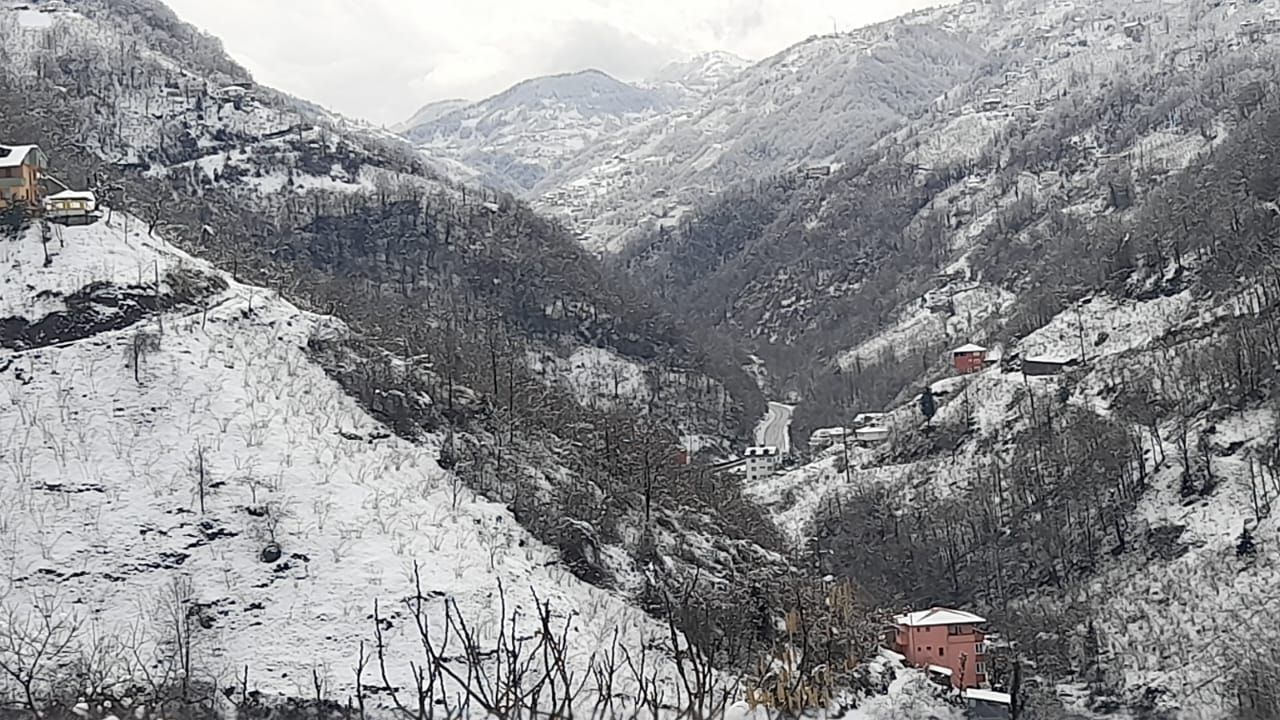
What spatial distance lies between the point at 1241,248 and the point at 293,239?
75.4 meters

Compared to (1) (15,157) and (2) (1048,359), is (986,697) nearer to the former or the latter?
(1) (15,157)

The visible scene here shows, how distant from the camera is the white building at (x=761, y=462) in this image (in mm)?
86750

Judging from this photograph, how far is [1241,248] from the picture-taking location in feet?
265

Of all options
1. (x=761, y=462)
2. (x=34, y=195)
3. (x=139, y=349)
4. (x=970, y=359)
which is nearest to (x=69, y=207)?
(x=34, y=195)

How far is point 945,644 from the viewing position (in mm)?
48219

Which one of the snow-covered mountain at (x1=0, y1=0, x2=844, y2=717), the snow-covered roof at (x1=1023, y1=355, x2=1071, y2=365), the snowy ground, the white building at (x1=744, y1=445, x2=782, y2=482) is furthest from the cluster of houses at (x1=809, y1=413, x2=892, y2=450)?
the snowy ground

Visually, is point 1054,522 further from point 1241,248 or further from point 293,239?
point 293,239

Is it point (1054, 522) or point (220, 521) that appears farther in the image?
point (1054, 522)

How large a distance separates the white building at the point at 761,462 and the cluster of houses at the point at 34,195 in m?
52.4

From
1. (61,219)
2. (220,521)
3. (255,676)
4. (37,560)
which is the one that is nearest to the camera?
(255,676)

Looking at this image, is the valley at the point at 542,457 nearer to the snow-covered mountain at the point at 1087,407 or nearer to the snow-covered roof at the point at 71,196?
the snow-covered roof at the point at 71,196

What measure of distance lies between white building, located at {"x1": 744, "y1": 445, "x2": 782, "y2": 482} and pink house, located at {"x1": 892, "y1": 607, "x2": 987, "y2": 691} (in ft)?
121

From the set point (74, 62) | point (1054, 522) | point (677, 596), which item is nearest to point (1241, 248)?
point (1054, 522)

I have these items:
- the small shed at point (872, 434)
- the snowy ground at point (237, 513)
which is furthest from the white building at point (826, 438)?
the snowy ground at point (237, 513)
